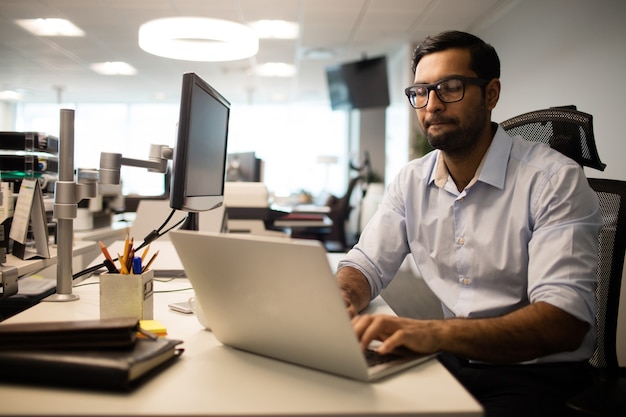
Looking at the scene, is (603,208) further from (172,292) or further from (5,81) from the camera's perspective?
(5,81)

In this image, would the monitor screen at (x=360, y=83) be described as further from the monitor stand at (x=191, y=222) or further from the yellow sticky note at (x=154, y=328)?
the yellow sticky note at (x=154, y=328)

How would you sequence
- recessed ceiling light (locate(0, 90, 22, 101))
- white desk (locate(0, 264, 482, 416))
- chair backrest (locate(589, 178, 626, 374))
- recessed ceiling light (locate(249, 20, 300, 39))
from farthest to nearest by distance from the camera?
recessed ceiling light (locate(0, 90, 22, 101))
recessed ceiling light (locate(249, 20, 300, 39))
chair backrest (locate(589, 178, 626, 374))
white desk (locate(0, 264, 482, 416))

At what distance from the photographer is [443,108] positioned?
1334 mm

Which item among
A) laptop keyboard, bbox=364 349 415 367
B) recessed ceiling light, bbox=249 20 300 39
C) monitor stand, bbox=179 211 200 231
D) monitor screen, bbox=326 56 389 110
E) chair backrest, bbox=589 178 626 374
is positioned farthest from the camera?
monitor screen, bbox=326 56 389 110

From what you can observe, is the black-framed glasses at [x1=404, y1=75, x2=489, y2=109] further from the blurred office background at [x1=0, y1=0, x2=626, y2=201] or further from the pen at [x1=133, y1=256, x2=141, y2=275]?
the pen at [x1=133, y1=256, x2=141, y2=275]

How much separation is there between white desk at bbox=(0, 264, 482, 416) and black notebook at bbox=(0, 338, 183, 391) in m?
0.01

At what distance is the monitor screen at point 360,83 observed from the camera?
586cm

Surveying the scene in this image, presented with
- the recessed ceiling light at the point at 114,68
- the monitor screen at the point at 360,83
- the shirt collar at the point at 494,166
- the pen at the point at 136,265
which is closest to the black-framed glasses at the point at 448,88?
the shirt collar at the point at 494,166

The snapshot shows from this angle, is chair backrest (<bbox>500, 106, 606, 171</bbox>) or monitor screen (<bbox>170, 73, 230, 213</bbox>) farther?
chair backrest (<bbox>500, 106, 606, 171</bbox>)

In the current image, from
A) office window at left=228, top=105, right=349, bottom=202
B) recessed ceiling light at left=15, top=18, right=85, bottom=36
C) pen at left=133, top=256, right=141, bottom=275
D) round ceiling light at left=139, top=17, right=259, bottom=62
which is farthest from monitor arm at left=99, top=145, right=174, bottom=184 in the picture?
office window at left=228, top=105, right=349, bottom=202

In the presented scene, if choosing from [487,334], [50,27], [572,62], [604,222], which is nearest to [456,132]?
[604,222]

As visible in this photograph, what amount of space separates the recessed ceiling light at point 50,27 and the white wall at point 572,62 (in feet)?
15.5

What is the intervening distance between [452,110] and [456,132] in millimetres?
61

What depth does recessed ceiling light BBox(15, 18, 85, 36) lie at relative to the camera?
5.48 metres
